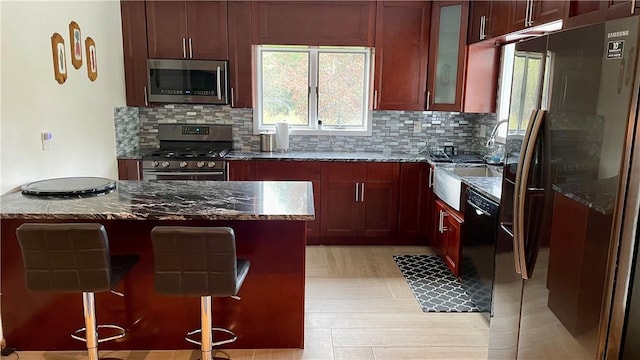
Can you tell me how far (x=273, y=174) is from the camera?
170 inches

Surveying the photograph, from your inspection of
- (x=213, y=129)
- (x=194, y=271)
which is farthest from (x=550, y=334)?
(x=213, y=129)

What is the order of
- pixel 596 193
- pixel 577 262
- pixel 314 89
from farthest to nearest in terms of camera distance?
pixel 314 89 → pixel 577 262 → pixel 596 193

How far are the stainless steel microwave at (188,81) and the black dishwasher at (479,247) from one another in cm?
248

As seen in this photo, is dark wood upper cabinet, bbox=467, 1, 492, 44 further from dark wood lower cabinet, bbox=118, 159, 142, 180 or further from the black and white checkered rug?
dark wood lower cabinet, bbox=118, 159, 142, 180

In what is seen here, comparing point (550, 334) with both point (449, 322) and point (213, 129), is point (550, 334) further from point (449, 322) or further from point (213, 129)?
point (213, 129)

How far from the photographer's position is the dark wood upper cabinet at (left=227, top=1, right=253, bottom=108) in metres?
4.29

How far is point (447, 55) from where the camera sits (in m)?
4.25

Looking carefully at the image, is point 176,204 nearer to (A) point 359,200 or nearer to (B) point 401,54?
(A) point 359,200

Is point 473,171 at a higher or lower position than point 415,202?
higher

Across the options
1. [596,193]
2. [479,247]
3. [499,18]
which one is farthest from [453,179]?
[596,193]

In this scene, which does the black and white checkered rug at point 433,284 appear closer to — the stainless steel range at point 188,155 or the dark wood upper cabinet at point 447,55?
the dark wood upper cabinet at point 447,55

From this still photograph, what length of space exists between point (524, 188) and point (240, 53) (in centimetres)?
317

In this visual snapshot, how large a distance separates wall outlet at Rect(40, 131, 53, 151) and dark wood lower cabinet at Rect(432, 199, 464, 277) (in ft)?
9.43

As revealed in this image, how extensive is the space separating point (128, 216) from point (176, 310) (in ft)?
2.33
